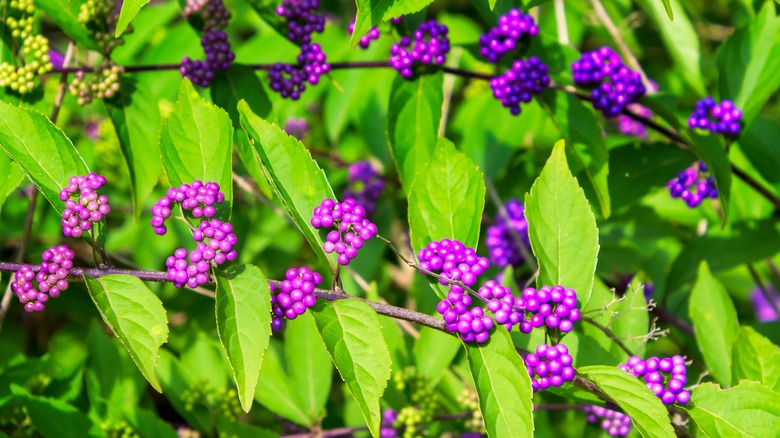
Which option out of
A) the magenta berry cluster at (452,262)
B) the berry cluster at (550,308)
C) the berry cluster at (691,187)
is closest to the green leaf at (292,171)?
the magenta berry cluster at (452,262)

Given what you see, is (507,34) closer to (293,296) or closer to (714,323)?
(714,323)

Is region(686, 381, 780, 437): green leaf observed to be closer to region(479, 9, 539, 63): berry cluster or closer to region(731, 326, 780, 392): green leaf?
region(731, 326, 780, 392): green leaf

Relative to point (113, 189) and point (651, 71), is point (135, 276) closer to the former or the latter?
point (113, 189)

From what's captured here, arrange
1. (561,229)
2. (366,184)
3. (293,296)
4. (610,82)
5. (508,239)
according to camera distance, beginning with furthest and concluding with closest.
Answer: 1. (366,184)
2. (508,239)
3. (610,82)
4. (561,229)
5. (293,296)

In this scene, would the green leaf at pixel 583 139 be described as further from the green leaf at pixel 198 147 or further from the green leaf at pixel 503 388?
the green leaf at pixel 198 147

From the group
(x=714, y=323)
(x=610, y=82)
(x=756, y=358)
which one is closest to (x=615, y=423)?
(x=714, y=323)

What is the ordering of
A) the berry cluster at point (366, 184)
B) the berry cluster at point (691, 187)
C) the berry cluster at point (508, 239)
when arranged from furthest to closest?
1. the berry cluster at point (366, 184)
2. the berry cluster at point (508, 239)
3. the berry cluster at point (691, 187)
